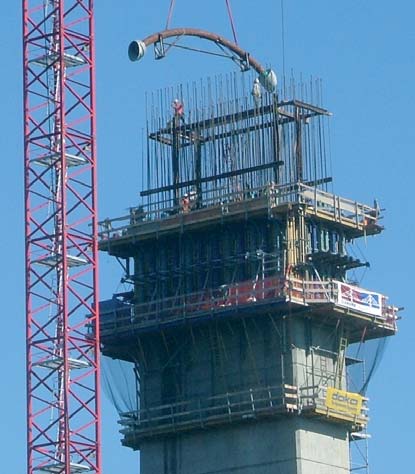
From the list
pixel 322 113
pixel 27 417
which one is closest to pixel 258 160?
pixel 322 113

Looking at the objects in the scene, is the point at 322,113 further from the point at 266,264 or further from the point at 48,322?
the point at 48,322

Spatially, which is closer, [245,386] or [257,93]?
[245,386]

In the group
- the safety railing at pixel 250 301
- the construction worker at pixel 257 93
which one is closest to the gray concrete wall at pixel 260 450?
the safety railing at pixel 250 301

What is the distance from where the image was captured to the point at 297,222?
545 feet

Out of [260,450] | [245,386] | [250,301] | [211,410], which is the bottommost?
[260,450]

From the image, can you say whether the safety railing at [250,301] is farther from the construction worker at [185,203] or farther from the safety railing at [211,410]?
the construction worker at [185,203]

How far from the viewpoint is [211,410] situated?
166500 millimetres

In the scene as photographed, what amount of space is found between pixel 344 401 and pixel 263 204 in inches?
559

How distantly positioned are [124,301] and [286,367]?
597 inches

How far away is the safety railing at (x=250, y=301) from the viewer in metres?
163

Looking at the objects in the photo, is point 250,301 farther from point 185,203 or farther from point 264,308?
point 185,203

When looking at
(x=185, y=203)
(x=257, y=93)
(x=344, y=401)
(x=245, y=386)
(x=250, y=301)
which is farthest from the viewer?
(x=257, y=93)

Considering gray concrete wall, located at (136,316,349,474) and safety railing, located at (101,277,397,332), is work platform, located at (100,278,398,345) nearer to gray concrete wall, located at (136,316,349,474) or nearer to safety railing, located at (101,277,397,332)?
safety railing, located at (101,277,397,332)

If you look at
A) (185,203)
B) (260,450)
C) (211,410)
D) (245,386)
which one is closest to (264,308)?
(245,386)
